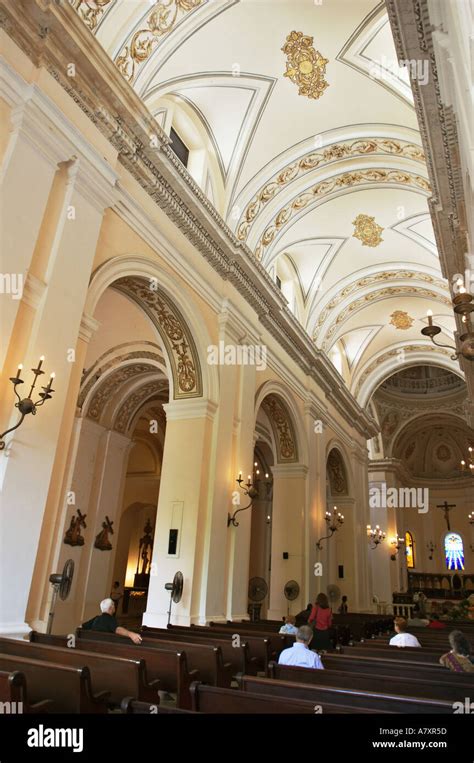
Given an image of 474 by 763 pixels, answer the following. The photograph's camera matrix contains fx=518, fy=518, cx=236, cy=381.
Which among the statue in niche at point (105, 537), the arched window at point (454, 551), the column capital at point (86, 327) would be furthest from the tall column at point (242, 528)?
the arched window at point (454, 551)

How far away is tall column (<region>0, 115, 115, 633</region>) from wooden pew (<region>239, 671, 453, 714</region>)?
247cm

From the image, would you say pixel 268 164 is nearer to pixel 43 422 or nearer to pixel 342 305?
pixel 342 305

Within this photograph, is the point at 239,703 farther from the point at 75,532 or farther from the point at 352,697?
the point at 75,532

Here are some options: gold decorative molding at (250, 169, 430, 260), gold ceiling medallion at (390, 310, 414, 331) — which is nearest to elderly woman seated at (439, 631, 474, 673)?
gold decorative molding at (250, 169, 430, 260)

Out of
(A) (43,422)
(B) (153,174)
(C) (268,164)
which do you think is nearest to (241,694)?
(A) (43,422)

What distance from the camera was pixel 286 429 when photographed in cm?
1295

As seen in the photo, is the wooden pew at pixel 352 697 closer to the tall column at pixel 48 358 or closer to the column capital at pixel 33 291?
the tall column at pixel 48 358

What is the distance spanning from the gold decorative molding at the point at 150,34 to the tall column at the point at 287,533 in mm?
9028

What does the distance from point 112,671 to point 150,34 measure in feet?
25.8

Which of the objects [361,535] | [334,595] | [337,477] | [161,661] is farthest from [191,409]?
[361,535]

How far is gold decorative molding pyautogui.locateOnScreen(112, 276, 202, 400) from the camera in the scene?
26.3 feet

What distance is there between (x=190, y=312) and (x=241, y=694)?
6362 millimetres

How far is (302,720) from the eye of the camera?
2.21m

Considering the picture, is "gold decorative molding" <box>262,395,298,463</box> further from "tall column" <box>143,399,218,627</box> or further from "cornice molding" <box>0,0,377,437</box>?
"tall column" <box>143,399,218,627</box>
